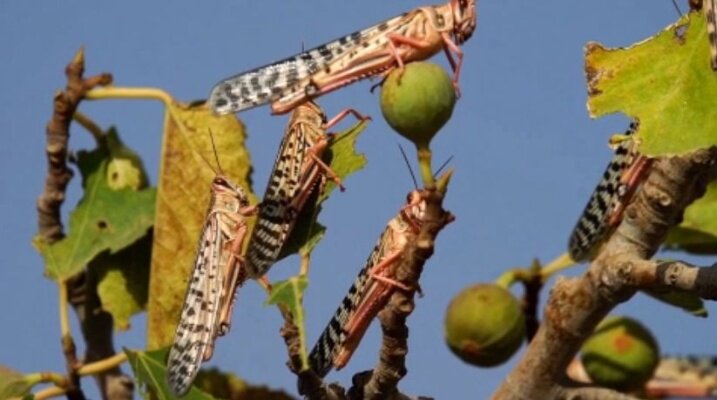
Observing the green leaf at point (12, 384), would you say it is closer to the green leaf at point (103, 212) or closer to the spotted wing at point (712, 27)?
the green leaf at point (103, 212)

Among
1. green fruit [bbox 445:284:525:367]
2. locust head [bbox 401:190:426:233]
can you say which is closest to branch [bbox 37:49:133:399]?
green fruit [bbox 445:284:525:367]

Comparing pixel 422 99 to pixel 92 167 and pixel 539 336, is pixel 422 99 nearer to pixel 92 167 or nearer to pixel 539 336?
pixel 539 336

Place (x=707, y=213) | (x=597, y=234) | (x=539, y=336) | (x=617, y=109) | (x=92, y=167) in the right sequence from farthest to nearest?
(x=92, y=167) → (x=707, y=213) → (x=597, y=234) → (x=539, y=336) → (x=617, y=109)

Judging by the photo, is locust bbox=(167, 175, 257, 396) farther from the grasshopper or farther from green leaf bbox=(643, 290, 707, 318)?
the grasshopper

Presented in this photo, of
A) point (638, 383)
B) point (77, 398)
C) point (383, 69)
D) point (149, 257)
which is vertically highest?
point (383, 69)

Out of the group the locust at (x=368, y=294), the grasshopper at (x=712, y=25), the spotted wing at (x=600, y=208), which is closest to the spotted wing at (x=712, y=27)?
the grasshopper at (x=712, y=25)

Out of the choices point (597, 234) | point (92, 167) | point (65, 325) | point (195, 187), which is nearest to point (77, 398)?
point (65, 325)

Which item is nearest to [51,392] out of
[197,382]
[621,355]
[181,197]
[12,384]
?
[12,384]
